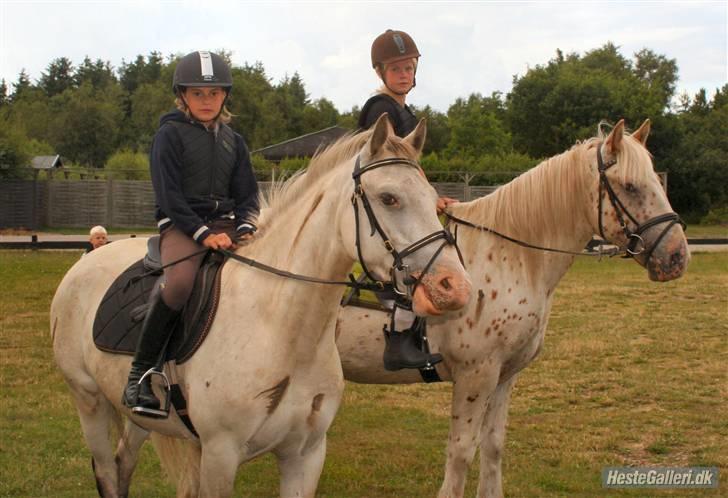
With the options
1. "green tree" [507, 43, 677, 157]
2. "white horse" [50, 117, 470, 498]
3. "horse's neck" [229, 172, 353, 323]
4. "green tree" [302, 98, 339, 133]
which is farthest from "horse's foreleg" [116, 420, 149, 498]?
"green tree" [302, 98, 339, 133]

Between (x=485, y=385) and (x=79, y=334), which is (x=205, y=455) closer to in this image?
(x=79, y=334)

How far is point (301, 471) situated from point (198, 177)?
1.68 meters

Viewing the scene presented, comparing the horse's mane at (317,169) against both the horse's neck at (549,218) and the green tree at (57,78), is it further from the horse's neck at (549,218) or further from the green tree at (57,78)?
the green tree at (57,78)

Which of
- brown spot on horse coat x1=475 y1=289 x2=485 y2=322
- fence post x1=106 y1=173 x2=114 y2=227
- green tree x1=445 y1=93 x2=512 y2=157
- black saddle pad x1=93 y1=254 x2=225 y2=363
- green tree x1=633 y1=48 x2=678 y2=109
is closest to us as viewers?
black saddle pad x1=93 y1=254 x2=225 y2=363

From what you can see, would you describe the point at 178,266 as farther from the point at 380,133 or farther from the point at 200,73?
the point at 380,133

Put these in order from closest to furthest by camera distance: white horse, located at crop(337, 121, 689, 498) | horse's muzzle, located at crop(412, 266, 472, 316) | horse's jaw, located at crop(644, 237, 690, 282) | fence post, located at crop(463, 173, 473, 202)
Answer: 1. horse's muzzle, located at crop(412, 266, 472, 316)
2. horse's jaw, located at crop(644, 237, 690, 282)
3. white horse, located at crop(337, 121, 689, 498)
4. fence post, located at crop(463, 173, 473, 202)

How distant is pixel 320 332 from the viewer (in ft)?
12.6

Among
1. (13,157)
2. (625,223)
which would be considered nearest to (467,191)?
(13,157)

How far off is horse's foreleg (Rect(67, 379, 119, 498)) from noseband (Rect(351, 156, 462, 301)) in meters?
2.46

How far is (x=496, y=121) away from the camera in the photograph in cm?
4988

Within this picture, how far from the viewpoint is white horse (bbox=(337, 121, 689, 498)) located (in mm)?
5316

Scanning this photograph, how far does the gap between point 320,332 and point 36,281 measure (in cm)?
1518

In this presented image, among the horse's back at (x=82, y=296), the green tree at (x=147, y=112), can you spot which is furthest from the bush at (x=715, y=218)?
the green tree at (x=147, y=112)

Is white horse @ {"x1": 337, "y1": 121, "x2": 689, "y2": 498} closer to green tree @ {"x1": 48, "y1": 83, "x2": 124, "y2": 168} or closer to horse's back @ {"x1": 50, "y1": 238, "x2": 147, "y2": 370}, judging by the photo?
horse's back @ {"x1": 50, "y1": 238, "x2": 147, "y2": 370}
